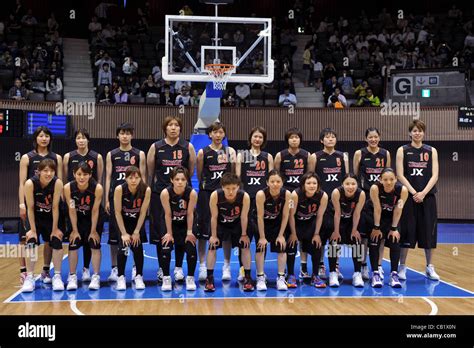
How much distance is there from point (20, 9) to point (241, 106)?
8.70 metres

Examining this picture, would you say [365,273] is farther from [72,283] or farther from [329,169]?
[72,283]

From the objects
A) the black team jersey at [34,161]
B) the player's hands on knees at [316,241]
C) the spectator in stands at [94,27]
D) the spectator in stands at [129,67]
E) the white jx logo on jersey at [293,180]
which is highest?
the spectator in stands at [94,27]

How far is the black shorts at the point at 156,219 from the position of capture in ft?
21.9

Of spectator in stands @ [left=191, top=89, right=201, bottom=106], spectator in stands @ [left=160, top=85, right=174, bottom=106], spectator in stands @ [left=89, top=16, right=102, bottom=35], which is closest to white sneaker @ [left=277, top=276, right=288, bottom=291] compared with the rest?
spectator in stands @ [left=191, top=89, right=201, bottom=106]

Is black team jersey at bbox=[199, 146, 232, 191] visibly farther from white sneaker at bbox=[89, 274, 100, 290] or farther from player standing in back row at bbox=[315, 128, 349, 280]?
white sneaker at bbox=[89, 274, 100, 290]

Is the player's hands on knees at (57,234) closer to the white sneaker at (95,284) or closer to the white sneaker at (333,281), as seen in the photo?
the white sneaker at (95,284)

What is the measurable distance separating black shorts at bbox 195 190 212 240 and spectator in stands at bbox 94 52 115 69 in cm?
982

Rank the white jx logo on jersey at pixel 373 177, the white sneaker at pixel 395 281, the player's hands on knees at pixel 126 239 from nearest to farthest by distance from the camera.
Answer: the player's hands on knees at pixel 126 239 < the white sneaker at pixel 395 281 < the white jx logo on jersey at pixel 373 177

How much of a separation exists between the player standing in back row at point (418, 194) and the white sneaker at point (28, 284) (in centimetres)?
452

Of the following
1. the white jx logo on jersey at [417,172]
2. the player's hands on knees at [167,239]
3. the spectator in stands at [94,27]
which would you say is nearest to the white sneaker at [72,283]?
the player's hands on knees at [167,239]

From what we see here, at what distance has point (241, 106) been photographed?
14680 mm

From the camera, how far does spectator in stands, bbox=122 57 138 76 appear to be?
15.9 meters

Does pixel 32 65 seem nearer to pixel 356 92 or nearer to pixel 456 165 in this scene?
pixel 356 92

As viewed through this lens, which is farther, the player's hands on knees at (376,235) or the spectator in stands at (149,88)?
the spectator in stands at (149,88)
